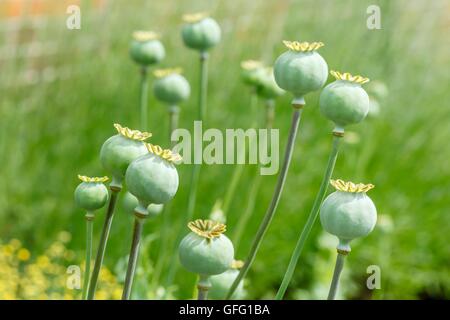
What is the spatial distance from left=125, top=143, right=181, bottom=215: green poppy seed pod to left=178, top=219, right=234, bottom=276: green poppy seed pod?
65 millimetres

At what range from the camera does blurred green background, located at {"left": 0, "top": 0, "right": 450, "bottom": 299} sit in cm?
233

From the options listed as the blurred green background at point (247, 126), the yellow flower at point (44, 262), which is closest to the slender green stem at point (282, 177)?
the yellow flower at point (44, 262)

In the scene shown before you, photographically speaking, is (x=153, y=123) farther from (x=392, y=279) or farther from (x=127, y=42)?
(x=392, y=279)

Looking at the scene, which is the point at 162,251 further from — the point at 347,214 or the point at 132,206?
the point at 347,214

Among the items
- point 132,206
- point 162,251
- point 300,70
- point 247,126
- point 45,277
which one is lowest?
point 45,277

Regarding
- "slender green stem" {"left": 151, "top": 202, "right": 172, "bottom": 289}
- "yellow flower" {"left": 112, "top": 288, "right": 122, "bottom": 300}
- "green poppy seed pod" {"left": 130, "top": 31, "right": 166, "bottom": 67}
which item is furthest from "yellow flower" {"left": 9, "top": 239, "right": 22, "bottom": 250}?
"green poppy seed pod" {"left": 130, "top": 31, "right": 166, "bottom": 67}

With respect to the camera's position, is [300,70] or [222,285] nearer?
[300,70]

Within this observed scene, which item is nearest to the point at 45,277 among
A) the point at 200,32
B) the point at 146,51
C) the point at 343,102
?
the point at 146,51

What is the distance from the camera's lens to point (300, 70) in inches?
35.2

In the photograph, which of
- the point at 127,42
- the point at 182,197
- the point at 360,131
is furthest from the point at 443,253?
the point at 127,42

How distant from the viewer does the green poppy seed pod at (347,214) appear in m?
0.83

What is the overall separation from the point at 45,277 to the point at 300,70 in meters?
1.35

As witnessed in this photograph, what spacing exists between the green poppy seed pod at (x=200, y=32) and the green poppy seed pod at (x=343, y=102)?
51 centimetres

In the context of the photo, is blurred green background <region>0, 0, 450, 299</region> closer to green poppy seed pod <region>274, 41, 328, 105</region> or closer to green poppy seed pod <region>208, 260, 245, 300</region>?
green poppy seed pod <region>208, 260, 245, 300</region>
